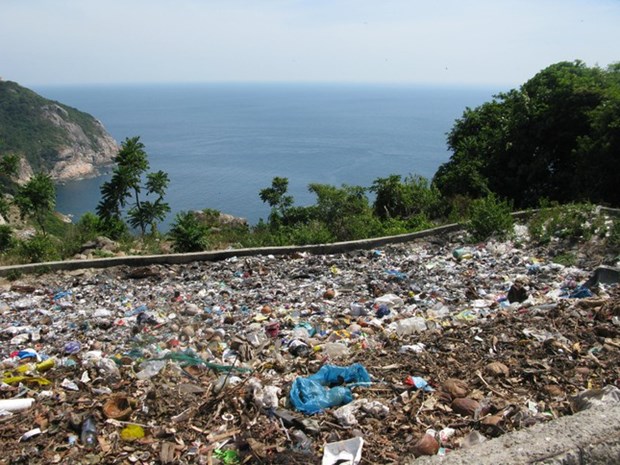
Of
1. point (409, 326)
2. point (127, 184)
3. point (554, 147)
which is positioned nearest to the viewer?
point (409, 326)

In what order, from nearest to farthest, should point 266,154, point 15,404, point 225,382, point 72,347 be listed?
point 15,404, point 225,382, point 72,347, point 266,154

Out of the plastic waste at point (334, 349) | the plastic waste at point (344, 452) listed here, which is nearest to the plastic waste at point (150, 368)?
the plastic waste at point (334, 349)

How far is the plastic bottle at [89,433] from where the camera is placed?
10.1 feet

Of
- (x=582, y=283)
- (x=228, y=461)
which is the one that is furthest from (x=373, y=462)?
(x=582, y=283)

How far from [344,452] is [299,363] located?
128 cm

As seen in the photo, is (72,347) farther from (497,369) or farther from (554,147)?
(554,147)

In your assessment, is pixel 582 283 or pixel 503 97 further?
pixel 503 97

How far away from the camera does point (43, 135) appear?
8756 cm

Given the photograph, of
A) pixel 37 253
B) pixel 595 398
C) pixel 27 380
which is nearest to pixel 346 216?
pixel 37 253

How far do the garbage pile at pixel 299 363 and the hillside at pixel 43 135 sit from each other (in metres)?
80.7

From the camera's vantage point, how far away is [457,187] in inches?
654

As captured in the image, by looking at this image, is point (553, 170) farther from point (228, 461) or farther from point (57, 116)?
point (57, 116)

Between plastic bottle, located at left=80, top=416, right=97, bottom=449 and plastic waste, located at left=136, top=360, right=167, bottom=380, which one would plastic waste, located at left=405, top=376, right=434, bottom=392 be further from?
plastic bottle, located at left=80, top=416, right=97, bottom=449

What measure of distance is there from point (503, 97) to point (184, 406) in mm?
20380
